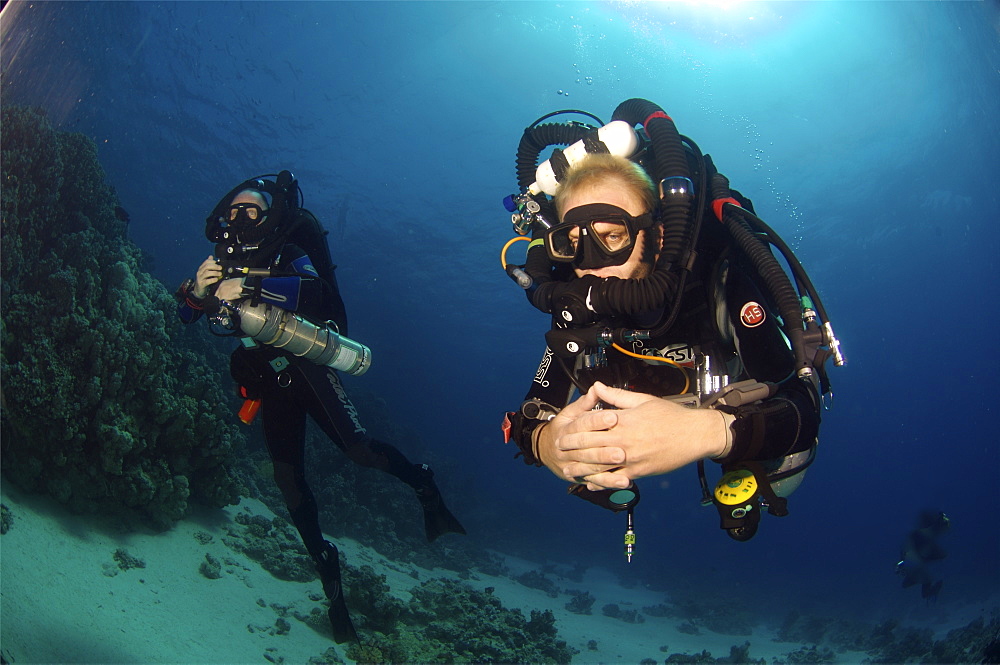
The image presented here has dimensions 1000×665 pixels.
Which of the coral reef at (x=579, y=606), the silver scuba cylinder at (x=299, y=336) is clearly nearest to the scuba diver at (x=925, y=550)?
the coral reef at (x=579, y=606)

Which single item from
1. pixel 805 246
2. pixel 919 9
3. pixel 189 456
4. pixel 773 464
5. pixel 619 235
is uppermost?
pixel 805 246

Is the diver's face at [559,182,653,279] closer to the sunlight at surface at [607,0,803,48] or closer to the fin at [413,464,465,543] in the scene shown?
the fin at [413,464,465,543]

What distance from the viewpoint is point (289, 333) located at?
162 inches

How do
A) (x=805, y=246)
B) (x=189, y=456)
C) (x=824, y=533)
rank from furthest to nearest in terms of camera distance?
(x=824, y=533), (x=805, y=246), (x=189, y=456)

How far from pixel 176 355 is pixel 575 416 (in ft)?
29.3

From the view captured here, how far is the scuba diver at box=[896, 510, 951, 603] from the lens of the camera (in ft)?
48.6

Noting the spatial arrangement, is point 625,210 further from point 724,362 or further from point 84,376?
point 84,376

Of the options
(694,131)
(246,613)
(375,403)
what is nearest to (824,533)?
(694,131)

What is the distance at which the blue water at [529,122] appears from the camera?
17.0m

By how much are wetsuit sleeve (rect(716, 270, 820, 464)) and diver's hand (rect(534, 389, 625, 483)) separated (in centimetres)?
46

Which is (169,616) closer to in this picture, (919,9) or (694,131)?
(694,131)

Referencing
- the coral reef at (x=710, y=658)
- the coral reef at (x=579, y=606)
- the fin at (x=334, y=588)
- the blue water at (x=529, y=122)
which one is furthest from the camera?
the blue water at (x=529, y=122)

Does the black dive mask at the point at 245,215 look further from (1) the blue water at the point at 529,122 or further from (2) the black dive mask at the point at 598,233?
(2) the black dive mask at the point at 598,233

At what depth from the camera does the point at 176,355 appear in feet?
26.2
